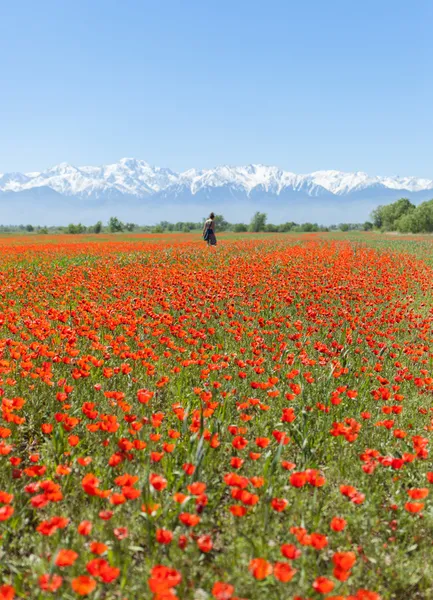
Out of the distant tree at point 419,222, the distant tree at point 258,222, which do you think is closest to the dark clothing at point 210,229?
the distant tree at point 419,222

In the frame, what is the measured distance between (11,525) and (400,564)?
2.29 metres

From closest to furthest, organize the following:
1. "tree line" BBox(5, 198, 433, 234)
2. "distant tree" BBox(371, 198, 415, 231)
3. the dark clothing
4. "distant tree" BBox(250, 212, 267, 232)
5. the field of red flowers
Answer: the field of red flowers
the dark clothing
"tree line" BBox(5, 198, 433, 234)
"distant tree" BBox(250, 212, 267, 232)
"distant tree" BBox(371, 198, 415, 231)

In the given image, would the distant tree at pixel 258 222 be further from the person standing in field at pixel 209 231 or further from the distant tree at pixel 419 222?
the person standing in field at pixel 209 231

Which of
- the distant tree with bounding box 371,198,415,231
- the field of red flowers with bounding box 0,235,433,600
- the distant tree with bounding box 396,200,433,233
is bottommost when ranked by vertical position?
the field of red flowers with bounding box 0,235,433,600

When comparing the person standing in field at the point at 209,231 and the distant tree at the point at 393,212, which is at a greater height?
the distant tree at the point at 393,212

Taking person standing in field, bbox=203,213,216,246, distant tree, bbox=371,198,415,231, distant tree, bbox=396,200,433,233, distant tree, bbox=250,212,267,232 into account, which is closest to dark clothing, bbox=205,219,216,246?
person standing in field, bbox=203,213,216,246

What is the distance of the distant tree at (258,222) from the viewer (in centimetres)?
8864

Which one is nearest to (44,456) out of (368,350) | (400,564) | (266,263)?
(400,564)

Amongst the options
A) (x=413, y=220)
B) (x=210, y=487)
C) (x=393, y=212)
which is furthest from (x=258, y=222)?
(x=210, y=487)

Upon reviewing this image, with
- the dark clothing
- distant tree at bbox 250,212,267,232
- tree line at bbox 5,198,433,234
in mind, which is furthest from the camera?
distant tree at bbox 250,212,267,232

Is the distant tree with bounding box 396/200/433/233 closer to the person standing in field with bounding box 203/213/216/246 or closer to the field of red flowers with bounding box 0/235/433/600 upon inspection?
the person standing in field with bounding box 203/213/216/246

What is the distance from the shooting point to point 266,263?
14.9 metres

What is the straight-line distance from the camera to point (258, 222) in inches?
3531

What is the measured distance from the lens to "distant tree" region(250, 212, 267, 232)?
291 ft
